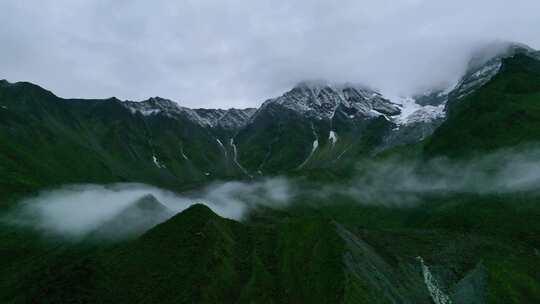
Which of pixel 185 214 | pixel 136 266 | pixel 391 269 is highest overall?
pixel 185 214

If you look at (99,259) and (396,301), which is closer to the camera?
(396,301)

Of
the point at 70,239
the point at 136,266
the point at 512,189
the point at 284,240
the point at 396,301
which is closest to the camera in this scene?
the point at 396,301

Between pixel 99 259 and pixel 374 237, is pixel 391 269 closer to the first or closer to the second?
pixel 374 237

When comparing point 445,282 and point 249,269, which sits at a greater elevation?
point 249,269

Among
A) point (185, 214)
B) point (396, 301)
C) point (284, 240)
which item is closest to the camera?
point (396, 301)

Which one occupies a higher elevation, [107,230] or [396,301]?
[107,230]

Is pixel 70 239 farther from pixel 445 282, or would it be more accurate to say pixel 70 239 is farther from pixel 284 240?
pixel 445 282

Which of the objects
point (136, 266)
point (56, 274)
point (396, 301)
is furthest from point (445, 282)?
point (56, 274)

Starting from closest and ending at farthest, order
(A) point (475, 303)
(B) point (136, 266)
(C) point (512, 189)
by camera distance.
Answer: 1. (A) point (475, 303)
2. (B) point (136, 266)
3. (C) point (512, 189)

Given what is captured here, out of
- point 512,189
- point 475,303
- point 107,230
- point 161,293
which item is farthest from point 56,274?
point 512,189
